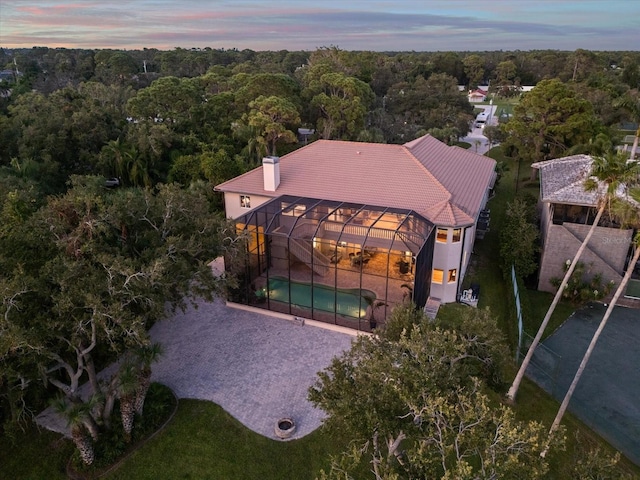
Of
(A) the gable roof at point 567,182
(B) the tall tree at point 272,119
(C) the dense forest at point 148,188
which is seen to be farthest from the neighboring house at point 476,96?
(A) the gable roof at point 567,182

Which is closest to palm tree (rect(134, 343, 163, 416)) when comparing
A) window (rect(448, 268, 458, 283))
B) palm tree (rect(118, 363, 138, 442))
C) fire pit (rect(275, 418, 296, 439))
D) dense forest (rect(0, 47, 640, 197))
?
palm tree (rect(118, 363, 138, 442))

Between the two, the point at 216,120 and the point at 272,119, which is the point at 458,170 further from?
the point at 216,120

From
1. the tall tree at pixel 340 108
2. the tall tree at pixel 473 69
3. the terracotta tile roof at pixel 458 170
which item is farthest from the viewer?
the tall tree at pixel 473 69

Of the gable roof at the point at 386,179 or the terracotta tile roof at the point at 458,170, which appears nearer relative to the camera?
the gable roof at the point at 386,179

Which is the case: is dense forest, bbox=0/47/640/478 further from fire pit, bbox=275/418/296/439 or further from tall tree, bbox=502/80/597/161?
fire pit, bbox=275/418/296/439

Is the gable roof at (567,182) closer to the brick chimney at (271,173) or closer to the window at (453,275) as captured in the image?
the window at (453,275)

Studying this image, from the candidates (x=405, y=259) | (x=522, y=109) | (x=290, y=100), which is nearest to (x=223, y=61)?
(x=290, y=100)
